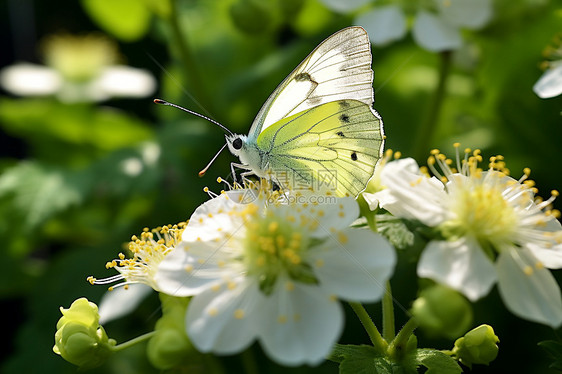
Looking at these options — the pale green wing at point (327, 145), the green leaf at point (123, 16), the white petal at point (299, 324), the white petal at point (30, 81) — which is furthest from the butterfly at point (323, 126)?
the white petal at point (30, 81)

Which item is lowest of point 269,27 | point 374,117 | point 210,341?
point 210,341

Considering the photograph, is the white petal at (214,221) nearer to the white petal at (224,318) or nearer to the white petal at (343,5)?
the white petal at (224,318)

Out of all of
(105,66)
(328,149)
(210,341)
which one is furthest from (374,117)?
(105,66)

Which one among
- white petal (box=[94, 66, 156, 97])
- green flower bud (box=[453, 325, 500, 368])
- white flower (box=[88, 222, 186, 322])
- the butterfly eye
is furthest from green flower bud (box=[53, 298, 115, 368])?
white petal (box=[94, 66, 156, 97])

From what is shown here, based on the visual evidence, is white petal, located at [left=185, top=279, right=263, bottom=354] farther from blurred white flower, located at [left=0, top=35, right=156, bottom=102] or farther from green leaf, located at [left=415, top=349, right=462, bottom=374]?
blurred white flower, located at [left=0, top=35, right=156, bottom=102]

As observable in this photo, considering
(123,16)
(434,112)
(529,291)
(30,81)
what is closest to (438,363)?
(529,291)

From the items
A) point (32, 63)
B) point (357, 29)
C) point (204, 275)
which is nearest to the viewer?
point (204, 275)

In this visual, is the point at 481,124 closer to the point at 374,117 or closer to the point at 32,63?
the point at 374,117
